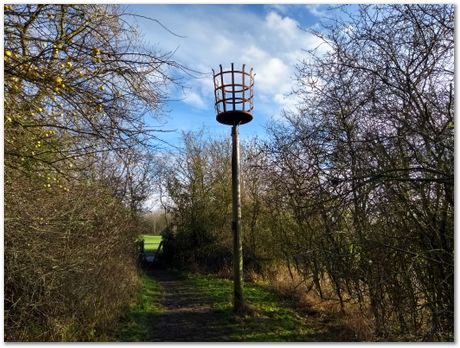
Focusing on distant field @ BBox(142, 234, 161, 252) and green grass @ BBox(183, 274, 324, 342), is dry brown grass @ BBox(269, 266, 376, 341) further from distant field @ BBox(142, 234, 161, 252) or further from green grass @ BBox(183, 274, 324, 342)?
distant field @ BBox(142, 234, 161, 252)

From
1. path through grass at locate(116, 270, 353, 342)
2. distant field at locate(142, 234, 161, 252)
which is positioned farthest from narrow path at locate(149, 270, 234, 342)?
distant field at locate(142, 234, 161, 252)

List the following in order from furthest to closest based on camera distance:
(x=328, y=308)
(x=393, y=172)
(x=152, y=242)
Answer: (x=152, y=242)
(x=328, y=308)
(x=393, y=172)

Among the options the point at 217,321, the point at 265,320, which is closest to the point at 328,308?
the point at 265,320

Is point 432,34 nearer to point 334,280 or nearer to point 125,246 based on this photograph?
point 334,280

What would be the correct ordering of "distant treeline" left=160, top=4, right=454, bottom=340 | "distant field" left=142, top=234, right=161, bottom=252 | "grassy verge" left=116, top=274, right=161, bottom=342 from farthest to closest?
"distant field" left=142, top=234, right=161, bottom=252 < "grassy verge" left=116, top=274, right=161, bottom=342 < "distant treeline" left=160, top=4, right=454, bottom=340

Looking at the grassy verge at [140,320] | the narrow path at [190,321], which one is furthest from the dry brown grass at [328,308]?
the grassy verge at [140,320]

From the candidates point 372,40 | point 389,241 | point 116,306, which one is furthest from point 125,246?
point 372,40

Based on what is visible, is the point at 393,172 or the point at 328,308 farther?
the point at 328,308

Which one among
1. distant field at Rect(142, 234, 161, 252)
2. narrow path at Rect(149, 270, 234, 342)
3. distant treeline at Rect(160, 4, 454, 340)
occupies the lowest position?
distant field at Rect(142, 234, 161, 252)

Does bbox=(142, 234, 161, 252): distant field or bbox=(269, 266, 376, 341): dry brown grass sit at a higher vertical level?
bbox=(269, 266, 376, 341): dry brown grass

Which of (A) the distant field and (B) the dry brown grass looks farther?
(A) the distant field

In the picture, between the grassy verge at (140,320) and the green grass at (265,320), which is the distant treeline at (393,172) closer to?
the green grass at (265,320)

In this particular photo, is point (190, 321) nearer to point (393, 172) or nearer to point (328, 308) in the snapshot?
→ point (328, 308)

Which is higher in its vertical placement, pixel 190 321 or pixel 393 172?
pixel 393 172
